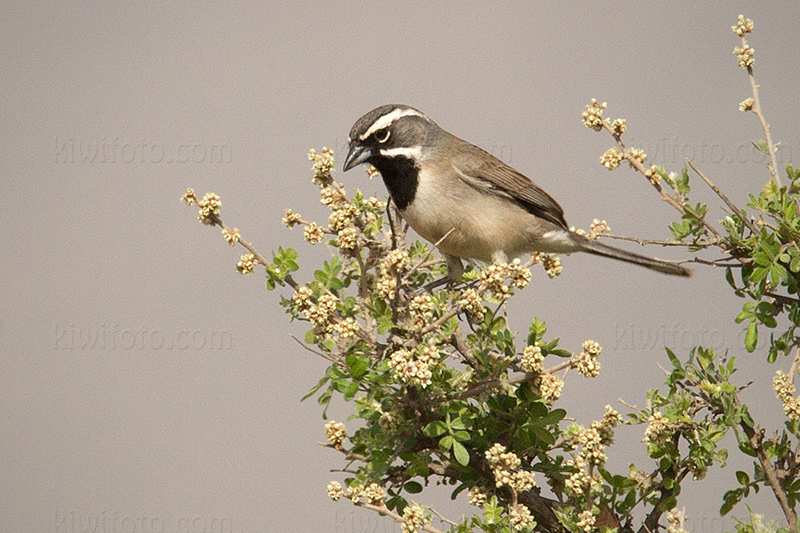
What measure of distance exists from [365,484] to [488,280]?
0.55 meters

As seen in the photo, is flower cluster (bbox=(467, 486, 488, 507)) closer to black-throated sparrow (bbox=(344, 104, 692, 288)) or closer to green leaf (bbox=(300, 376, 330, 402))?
green leaf (bbox=(300, 376, 330, 402))

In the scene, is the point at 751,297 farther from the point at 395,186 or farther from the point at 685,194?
the point at 395,186

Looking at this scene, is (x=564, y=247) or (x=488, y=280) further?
(x=564, y=247)

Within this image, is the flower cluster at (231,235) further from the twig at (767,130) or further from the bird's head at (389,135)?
the twig at (767,130)

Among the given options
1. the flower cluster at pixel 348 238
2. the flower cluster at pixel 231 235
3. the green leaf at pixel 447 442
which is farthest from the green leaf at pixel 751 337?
the flower cluster at pixel 231 235

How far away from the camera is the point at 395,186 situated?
2.39 m

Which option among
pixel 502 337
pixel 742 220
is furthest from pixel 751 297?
pixel 502 337

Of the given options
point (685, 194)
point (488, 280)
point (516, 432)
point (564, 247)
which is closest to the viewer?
point (488, 280)

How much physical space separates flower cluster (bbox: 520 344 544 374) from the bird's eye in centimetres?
82

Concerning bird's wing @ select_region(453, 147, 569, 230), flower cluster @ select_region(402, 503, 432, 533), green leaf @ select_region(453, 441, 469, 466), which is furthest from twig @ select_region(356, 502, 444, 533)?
bird's wing @ select_region(453, 147, 569, 230)

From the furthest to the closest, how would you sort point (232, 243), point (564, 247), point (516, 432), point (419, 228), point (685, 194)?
point (564, 247) → point (419, 228) → point (685, 194) → point (516, 432) → point (232, 243)

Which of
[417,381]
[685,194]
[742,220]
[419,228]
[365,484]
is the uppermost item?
[419,228]

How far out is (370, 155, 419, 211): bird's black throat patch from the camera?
2.37m

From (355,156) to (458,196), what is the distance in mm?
383
